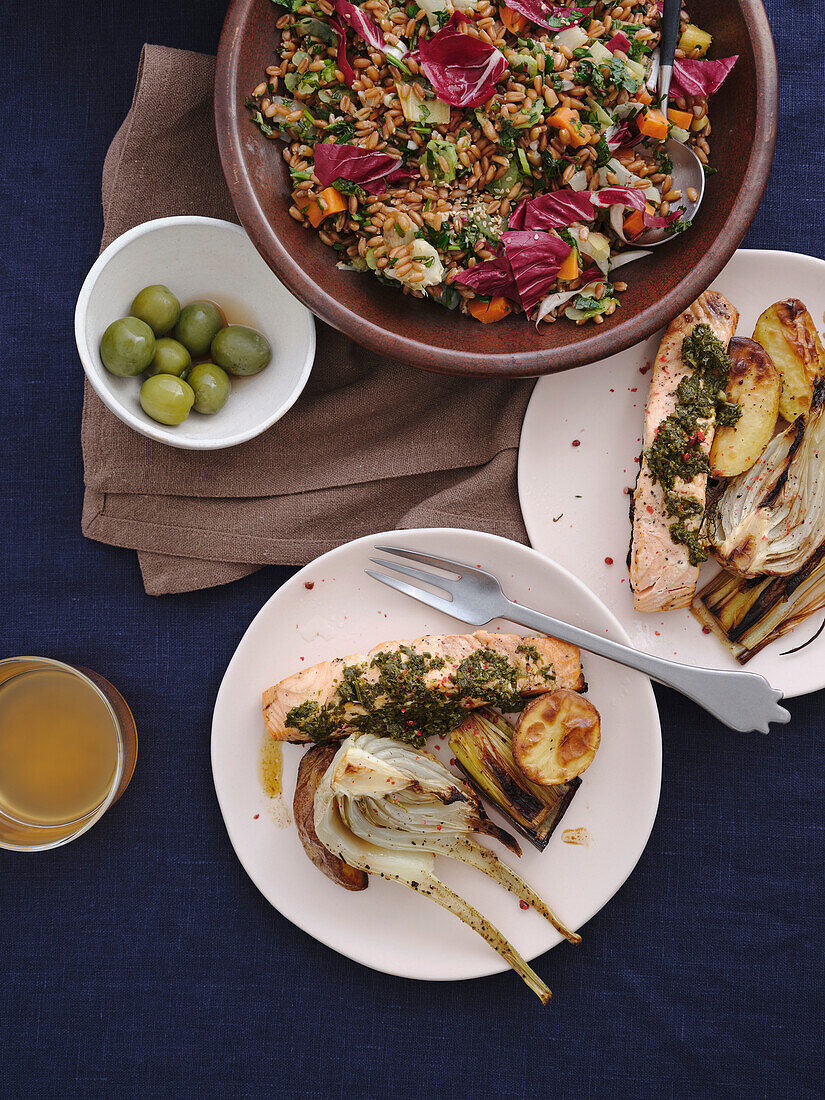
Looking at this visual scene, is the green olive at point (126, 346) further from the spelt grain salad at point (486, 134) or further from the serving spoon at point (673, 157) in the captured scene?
the serving spoon at point (673, 157)

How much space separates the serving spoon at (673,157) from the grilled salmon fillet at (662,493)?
0.20 meters

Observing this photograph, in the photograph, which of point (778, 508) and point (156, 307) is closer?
point (156, 307)

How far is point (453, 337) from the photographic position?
157cm

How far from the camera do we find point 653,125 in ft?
4.86

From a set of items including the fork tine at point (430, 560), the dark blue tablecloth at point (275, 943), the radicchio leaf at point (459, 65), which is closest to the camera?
the radicchio leaf at point (459, 65)

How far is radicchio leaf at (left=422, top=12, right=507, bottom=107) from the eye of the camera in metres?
1.40

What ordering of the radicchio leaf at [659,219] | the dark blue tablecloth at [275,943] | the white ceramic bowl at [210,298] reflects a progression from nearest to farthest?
the radicchio leaf at [659,219] < the white ceramic bowl at [210,298] < the dark blue tablecloth at [275,943]

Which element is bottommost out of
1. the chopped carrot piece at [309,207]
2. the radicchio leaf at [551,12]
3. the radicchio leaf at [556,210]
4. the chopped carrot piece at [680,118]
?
the chopped carrot piece at [309,207]

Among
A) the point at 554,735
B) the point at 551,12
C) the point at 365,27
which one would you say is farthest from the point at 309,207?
the point at 554,735

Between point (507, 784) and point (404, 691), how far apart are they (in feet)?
1.00

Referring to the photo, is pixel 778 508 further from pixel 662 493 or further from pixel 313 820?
pixel 313 820

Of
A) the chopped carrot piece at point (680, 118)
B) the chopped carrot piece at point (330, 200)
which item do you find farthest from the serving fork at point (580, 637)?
the chopped carrot piece at point (680, 118)

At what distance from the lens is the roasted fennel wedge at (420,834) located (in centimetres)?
168

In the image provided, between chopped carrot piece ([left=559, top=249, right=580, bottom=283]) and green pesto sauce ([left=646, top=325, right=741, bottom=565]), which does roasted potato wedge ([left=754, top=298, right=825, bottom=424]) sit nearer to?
green pesto sauce ([left=646, top=325, right=741, bottom=565])
